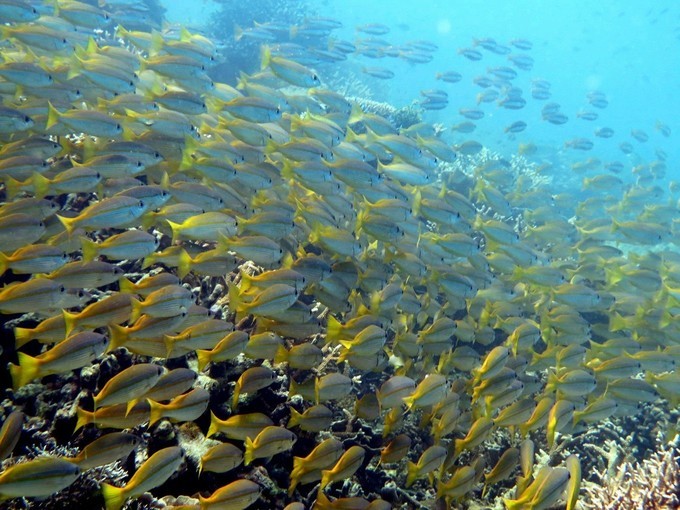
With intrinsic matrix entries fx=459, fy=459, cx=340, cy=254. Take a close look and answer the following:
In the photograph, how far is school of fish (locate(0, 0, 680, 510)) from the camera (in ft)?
11.1

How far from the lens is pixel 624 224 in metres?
8.78

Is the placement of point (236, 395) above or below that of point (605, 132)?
above

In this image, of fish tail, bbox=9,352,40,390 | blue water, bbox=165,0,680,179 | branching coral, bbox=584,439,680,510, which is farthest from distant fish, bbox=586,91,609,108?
blue water, bbox=165,0,680,179

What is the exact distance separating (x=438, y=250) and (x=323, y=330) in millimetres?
1869

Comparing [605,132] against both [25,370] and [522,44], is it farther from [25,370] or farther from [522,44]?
[25,370]

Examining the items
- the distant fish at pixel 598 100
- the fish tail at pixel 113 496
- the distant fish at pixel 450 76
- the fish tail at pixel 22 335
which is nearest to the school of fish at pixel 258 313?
the fish tail at pixel 113 496

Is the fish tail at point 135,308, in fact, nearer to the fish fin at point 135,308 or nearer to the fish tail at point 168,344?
the fish fin at point 135,308

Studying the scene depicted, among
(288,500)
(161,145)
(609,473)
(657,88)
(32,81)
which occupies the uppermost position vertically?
(32,81)

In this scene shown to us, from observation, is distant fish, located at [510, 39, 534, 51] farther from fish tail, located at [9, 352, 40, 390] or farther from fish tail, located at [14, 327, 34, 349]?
fish tail, located at [9, 352, 40, 390]

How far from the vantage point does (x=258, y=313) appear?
3.97 m

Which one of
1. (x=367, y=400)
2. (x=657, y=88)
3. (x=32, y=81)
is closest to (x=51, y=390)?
(x=367, y=400)

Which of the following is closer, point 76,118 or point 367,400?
point 367,400

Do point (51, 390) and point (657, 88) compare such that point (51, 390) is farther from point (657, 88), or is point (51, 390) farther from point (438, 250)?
point (657, 88)

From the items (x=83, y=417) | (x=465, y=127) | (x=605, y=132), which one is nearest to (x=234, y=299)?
(x=83, y=417)
